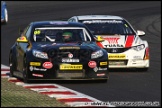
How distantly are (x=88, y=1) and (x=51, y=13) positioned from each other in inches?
269

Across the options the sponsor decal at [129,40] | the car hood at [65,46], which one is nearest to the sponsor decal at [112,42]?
the sponsor decal at [129,40]

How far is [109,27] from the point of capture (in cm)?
1791

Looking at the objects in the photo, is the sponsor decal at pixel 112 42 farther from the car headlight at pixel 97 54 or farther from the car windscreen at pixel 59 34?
the car headlight at pixel 97 54

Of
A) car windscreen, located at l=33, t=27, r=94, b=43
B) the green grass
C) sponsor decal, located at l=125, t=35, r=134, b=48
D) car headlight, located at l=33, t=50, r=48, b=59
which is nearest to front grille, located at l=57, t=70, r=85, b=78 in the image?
car headlight, located at l=33, t=50, r=48, b=59

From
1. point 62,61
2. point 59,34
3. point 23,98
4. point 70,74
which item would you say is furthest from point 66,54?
point 23,98

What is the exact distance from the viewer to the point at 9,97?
11633mm

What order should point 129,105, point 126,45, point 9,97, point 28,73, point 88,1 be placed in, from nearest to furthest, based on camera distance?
point 129,105 → point 9,97 → point 28,73 → point 126,45 → point 88,1

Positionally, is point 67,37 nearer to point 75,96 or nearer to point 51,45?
point 51,45

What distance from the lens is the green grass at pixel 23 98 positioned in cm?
1067

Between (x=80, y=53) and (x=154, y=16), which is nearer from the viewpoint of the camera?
(x=80, y=53)

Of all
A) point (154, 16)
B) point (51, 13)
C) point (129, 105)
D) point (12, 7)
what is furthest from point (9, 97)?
point (12, 7)

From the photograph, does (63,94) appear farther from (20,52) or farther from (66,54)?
(20,52)

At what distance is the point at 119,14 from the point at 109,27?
55.7ft

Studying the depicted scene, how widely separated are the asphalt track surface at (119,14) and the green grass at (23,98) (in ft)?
3.11
